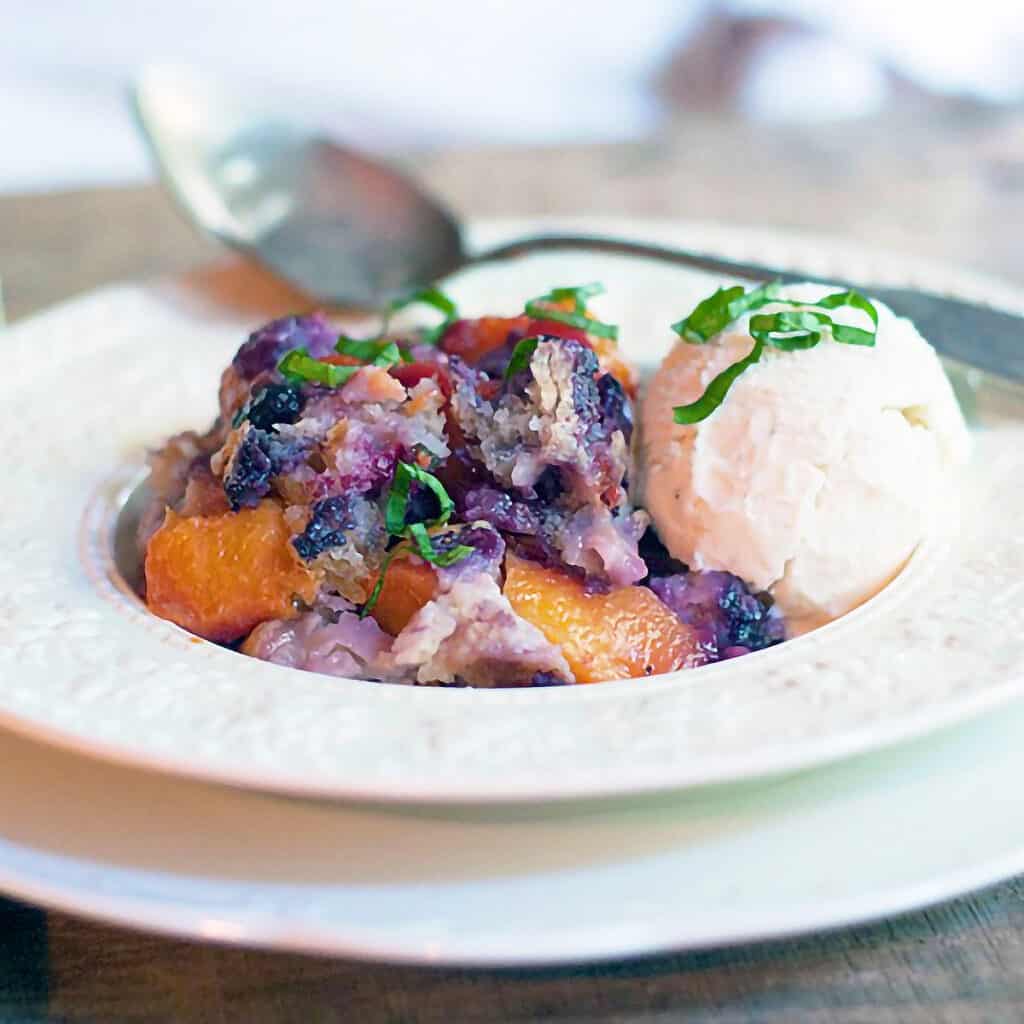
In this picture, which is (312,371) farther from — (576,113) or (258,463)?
(576,113)

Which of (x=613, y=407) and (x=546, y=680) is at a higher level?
(x=613, y=407)

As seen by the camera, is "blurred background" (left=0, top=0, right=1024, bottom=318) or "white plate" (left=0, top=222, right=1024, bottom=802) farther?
"blurred background" (left=0, top=0, right=1024, bottom=318)

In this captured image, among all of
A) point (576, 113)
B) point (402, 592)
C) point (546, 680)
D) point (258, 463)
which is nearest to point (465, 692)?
point (546, 680)

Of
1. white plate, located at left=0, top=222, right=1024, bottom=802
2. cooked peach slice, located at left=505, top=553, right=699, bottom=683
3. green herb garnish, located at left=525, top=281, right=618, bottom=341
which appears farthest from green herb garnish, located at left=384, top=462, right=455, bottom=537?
green herb garnish, located at left=525, top=281, right=618, bottom=341

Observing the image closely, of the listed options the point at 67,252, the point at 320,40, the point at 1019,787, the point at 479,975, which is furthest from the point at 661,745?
the point at 320,40

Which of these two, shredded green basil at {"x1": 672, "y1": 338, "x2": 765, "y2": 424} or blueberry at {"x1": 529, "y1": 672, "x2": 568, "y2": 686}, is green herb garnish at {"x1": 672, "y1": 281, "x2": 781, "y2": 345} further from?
blueberry at {"x1": 529, "y1": 672, "x2": 568, "y2": 686}

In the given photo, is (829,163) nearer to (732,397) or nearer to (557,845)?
(732,397)
